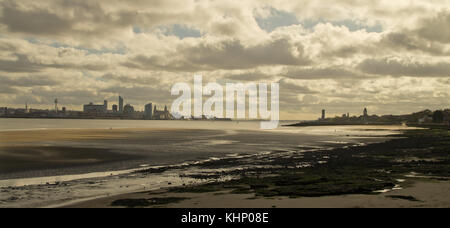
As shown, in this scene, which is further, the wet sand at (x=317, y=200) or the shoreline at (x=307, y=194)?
the shoreline at (x=307, y=194)

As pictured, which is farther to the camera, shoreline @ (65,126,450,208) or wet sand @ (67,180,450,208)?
shoreline @ (65,126,450,208)

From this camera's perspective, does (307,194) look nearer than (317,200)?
No

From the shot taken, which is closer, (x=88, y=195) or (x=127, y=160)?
(x=88, y=195)
